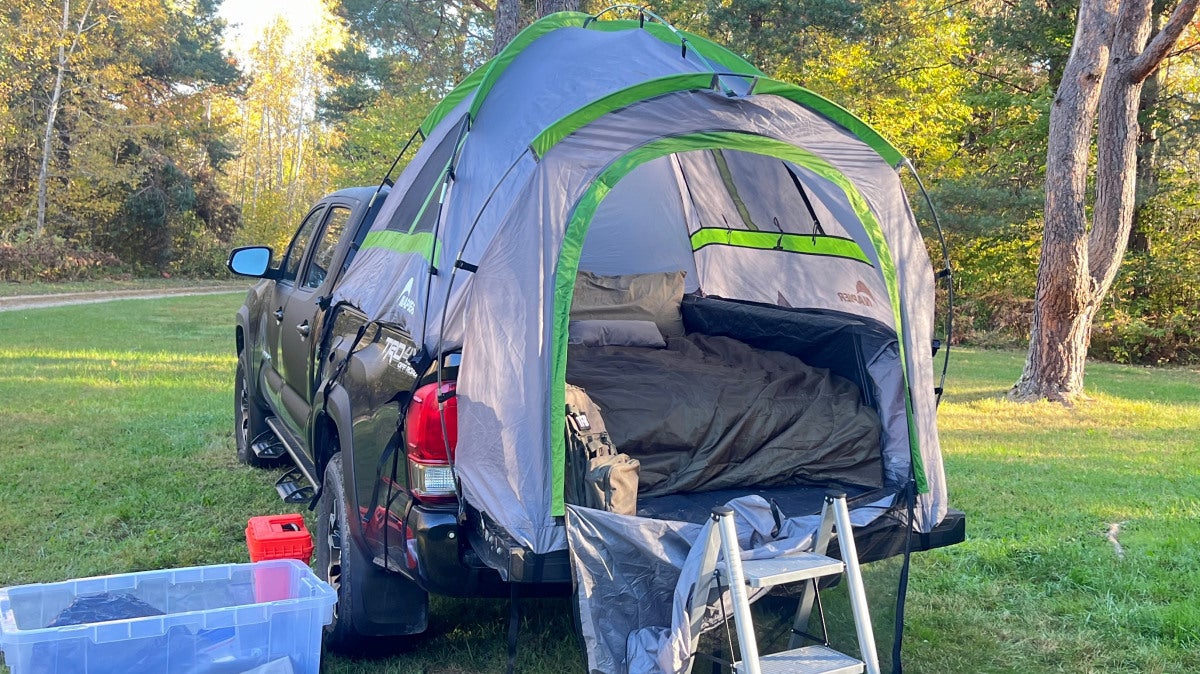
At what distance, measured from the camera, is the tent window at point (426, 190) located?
3676mm

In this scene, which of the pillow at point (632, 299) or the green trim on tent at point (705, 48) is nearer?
the green trim on tent at point (705, 48)

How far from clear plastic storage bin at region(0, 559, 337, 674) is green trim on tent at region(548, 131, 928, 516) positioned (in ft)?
2.77

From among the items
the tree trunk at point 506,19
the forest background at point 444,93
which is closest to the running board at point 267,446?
the forest background at point 444,93

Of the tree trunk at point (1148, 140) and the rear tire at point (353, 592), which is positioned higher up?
the tree trunk at point (1148, 140)

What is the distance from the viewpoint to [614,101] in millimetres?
3061

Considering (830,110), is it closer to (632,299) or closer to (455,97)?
(455,97)

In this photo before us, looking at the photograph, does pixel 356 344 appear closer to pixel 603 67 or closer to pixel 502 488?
pixel 502 488

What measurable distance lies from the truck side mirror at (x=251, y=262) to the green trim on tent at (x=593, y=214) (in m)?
2.45

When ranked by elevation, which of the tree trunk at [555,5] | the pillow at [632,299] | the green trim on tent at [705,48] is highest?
the tree trunk at [555,5]

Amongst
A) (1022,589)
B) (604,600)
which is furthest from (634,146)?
(1022,589)

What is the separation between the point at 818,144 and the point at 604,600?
1726mm

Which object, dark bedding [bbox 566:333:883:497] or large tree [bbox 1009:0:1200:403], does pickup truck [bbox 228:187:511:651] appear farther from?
large tree [bbox 1009:0:1200:403]

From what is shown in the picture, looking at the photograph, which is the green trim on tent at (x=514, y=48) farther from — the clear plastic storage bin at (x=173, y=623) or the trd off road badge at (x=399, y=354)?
the clear plastic storage bin at (x=173, y=623)

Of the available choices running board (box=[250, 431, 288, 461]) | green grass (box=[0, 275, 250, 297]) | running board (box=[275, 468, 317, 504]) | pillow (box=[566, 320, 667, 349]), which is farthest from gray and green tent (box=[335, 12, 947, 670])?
green grass (box=[0, 275, 250, 297])
